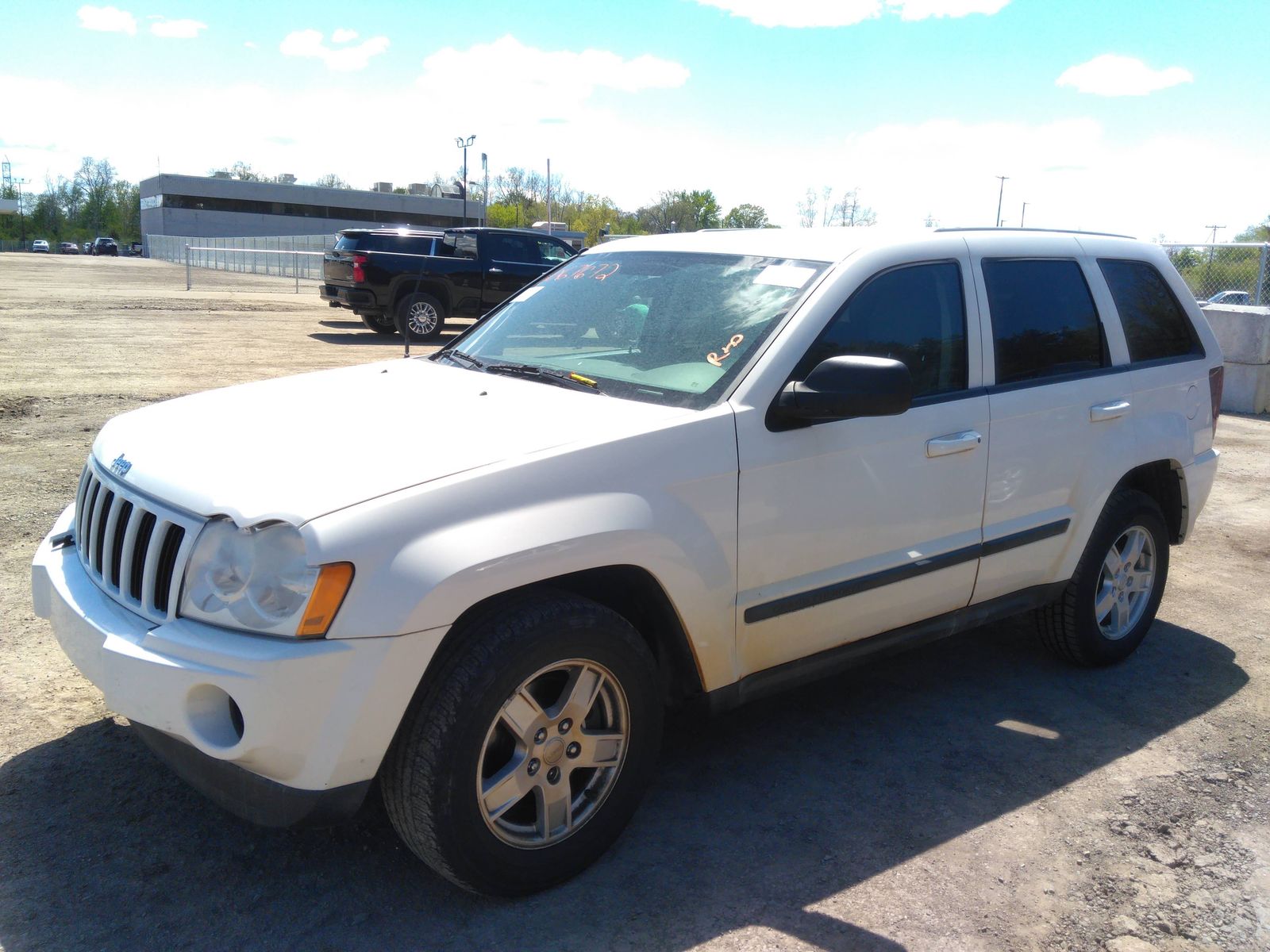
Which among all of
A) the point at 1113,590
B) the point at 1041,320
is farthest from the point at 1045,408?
the point at 1113,590

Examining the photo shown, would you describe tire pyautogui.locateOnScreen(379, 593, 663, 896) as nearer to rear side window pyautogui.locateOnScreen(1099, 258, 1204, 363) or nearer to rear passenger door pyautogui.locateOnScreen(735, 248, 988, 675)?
rear passenger door pyautogui.locateOnScreen(735, 248, 988, 675)

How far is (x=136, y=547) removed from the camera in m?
2.85

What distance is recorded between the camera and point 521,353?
397cm

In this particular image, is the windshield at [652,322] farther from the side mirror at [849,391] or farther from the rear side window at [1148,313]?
the rear side window at [1148,313]

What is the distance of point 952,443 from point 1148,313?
1671 millimetres

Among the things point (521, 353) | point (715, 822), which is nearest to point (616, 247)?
point (521, 353)

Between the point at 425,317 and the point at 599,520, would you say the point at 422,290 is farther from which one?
the point at 599,520

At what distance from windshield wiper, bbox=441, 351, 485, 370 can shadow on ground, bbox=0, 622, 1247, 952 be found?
5.14 feet

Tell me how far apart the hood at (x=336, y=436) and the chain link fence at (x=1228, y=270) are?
12.9 meters

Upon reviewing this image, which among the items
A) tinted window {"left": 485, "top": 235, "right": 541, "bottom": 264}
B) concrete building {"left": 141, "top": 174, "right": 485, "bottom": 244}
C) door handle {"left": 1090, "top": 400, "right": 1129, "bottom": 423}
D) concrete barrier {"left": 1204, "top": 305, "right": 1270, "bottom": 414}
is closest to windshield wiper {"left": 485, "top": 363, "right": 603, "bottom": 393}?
door handle {"left": 1090, "top": 400, "right": 1129, "bottom": 423}

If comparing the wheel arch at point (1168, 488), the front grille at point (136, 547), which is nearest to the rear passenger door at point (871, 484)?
the wheel arch at point (1168, 488)

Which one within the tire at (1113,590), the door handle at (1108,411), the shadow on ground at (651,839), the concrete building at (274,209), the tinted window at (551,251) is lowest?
the shadow on ground at (651,839)

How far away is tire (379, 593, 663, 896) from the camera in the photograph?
264 cm

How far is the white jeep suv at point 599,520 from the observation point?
2547 millimetres
